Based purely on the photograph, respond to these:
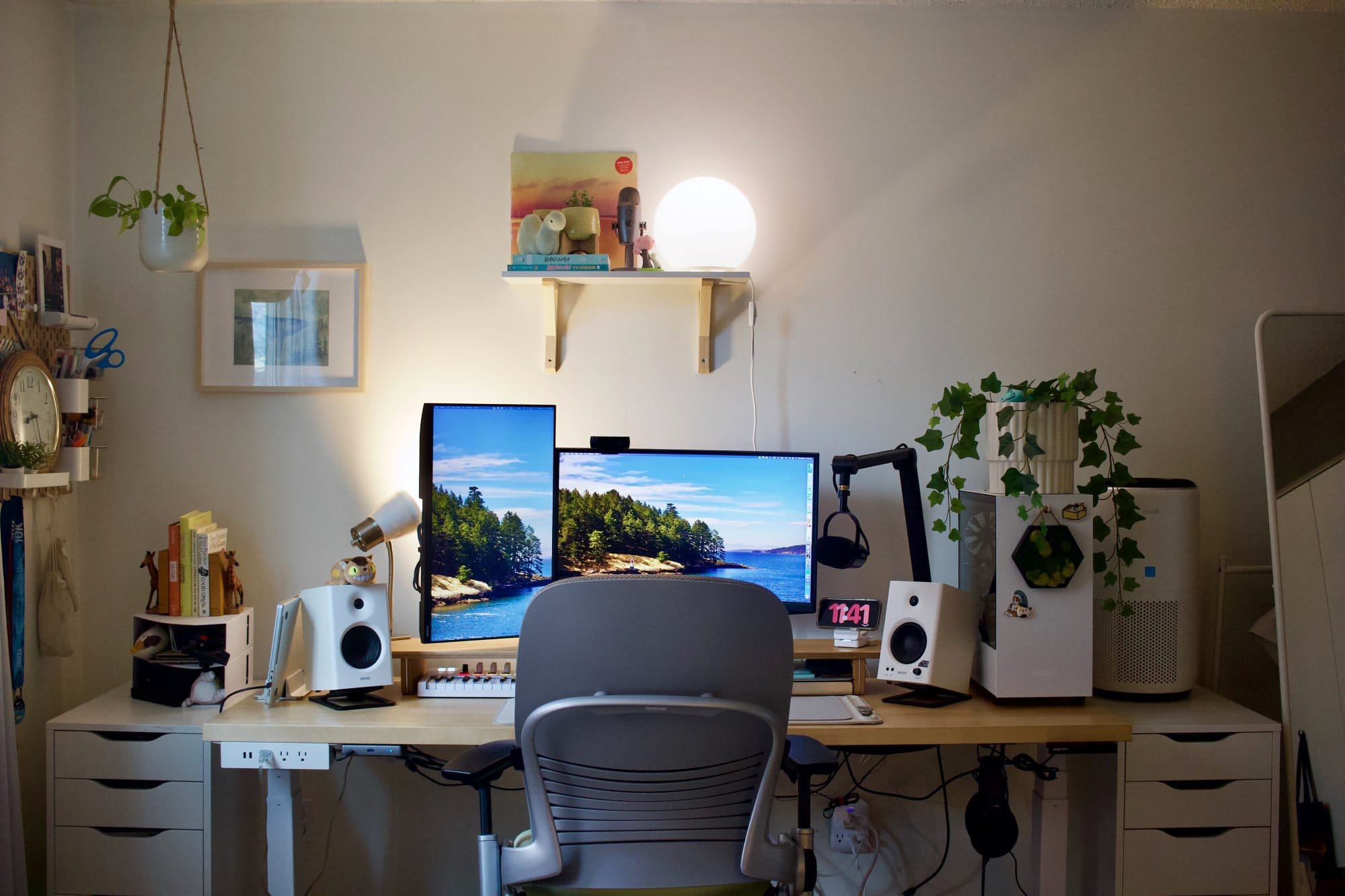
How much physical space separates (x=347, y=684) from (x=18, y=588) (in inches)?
34.4

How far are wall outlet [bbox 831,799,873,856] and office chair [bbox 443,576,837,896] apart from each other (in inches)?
36.3

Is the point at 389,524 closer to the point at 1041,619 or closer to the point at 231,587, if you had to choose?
the point at 231,587

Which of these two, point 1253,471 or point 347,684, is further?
point 1253,471

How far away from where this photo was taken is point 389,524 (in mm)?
2135

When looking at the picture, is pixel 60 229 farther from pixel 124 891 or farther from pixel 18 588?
pixel 124 891

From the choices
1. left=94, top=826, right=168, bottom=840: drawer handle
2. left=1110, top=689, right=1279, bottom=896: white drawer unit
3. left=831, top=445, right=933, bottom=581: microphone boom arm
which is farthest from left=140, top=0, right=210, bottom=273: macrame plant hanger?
left=1110, top=689, right=1279, bottom=896: white drawer unit

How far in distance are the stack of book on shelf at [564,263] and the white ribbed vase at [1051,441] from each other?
98 centimetres

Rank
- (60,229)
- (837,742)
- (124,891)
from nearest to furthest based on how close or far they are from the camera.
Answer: (837,742) → (124,891) → (60,229)

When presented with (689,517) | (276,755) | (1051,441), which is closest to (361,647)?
(276,755)

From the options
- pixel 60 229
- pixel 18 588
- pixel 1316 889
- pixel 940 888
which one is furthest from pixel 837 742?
pixel 60 229

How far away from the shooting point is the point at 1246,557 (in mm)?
2441

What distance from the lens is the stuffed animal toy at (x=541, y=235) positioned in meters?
2.24

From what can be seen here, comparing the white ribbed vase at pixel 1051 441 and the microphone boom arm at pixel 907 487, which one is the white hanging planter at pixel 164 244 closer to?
the microphone boom arm at pixel 907 487

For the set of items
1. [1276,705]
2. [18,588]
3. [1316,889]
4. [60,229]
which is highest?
[60,229]
